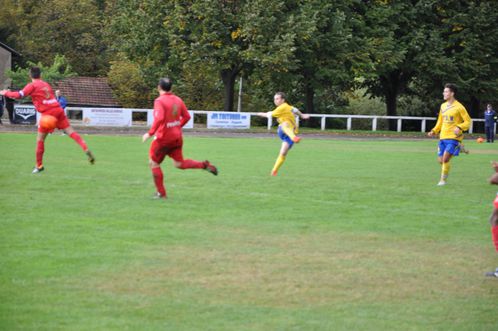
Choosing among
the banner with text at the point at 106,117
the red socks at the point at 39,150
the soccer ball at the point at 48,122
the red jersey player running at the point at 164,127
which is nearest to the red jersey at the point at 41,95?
the soccer ball at the point at 48,122

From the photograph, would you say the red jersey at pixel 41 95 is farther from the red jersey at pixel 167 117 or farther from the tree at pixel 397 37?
the tree at pixel 397 37

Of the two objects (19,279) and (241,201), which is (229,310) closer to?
(19,279)

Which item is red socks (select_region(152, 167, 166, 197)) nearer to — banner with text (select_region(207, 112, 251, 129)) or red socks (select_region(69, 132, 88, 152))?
red socks (select_region(69, 132, 88, 152))

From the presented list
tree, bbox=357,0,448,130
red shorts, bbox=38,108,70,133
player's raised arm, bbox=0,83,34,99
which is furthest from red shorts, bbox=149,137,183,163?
tree, bbox=357,0,448,130

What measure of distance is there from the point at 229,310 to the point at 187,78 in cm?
5602

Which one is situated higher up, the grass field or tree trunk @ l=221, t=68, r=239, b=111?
tree trunk @ l=221, t=68, r=239, b=111

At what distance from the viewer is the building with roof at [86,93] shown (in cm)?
7044

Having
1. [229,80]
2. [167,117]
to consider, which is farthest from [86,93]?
[167,117]

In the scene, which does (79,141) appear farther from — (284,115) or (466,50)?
(466,50)

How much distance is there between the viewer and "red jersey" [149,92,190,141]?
14.0 m

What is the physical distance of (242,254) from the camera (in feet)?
32.2

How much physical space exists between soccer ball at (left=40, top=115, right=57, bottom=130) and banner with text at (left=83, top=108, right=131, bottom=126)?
2939 centimetres

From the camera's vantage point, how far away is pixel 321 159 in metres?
25.6

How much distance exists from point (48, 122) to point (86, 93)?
5408cm
